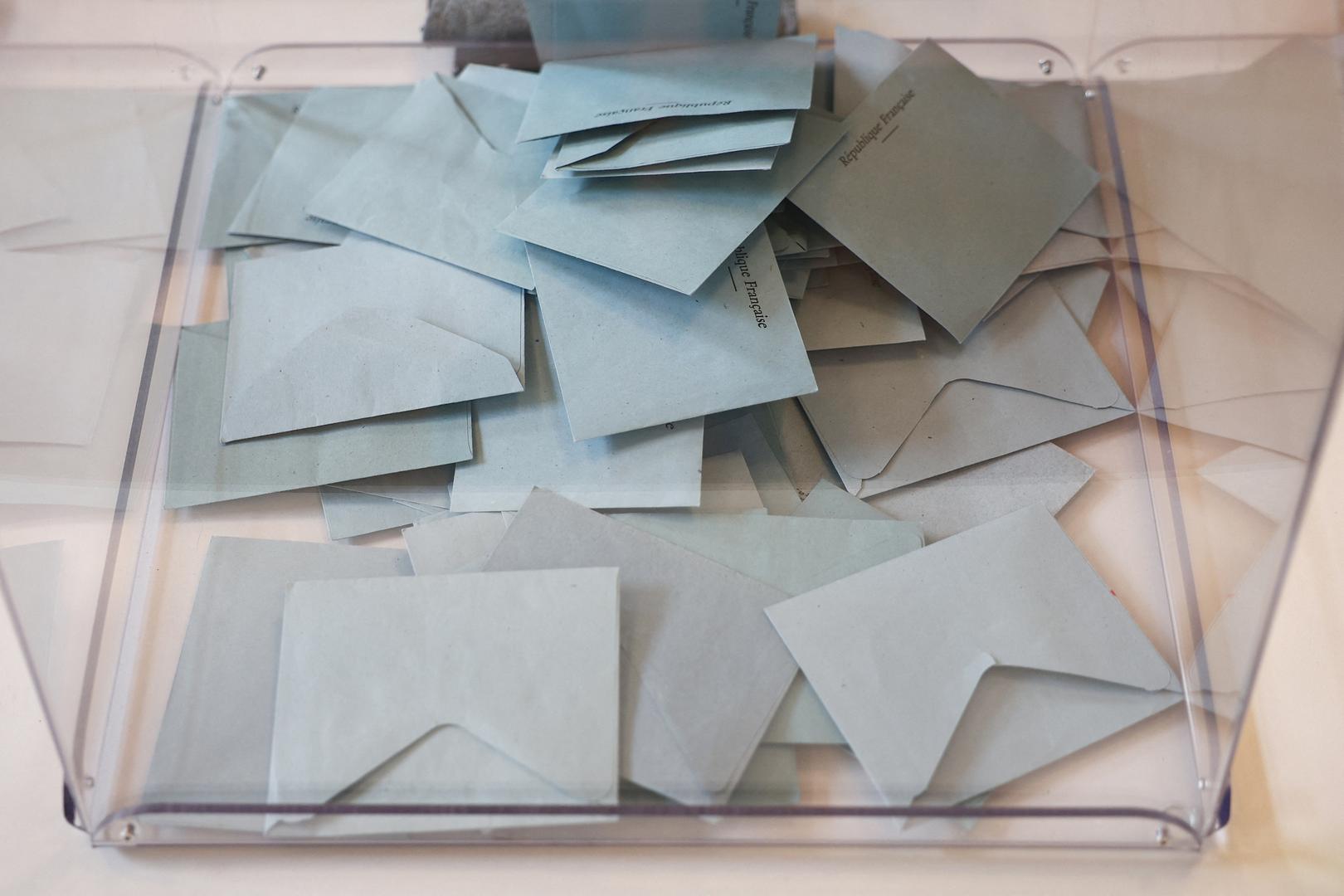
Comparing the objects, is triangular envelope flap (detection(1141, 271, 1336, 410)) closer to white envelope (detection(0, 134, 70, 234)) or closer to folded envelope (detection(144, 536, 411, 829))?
folded envelope (detection(144, 536, 411, 829))

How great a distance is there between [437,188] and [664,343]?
0.29 m

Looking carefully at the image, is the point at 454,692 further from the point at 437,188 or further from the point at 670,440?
the point at 437,188

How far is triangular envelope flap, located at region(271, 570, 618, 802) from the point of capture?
73 centimetres

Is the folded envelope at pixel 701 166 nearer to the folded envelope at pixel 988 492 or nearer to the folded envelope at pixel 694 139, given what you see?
the folded envelope at pixel 694 139

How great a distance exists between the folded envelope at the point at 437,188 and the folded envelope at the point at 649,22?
0.09 meters

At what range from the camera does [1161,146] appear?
3.27 feet

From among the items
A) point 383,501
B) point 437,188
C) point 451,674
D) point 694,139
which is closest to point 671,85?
point 694,139

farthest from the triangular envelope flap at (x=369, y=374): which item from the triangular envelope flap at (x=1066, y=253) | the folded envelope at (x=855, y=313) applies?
the triangular envelope flap at (x=1066, y=253)

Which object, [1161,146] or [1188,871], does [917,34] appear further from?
[1188,871]

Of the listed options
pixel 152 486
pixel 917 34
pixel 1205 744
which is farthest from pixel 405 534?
pixel 917 34

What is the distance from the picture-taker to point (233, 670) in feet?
2.58

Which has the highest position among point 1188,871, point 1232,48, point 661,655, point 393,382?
point 1232,48

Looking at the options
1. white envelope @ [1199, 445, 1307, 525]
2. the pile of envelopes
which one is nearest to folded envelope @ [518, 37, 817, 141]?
the pile of envelopes

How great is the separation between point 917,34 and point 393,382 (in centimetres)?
67
